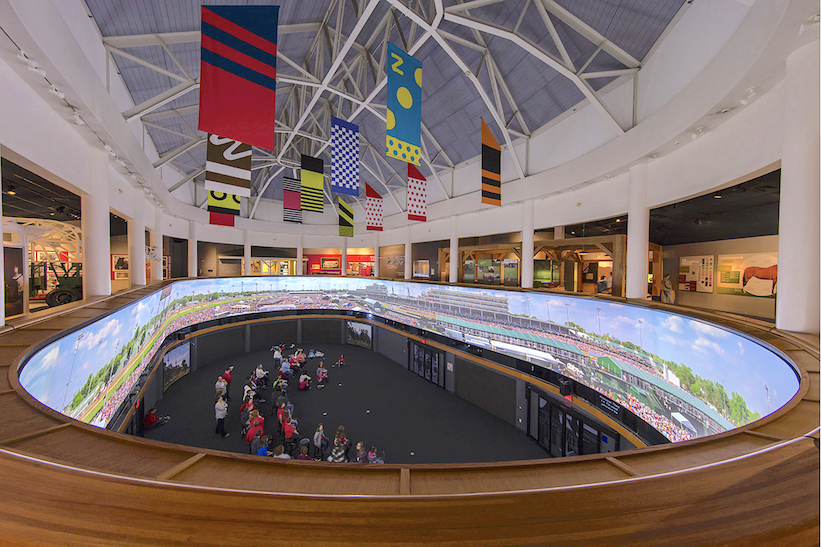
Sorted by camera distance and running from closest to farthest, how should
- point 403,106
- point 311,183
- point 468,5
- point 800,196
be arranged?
point 800,196 → point 403,106 → point 468,5 → point 311,183

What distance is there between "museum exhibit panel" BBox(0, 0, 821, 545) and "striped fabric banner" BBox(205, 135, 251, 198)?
0.17ft

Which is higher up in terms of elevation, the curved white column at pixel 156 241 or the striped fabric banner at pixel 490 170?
the striped fabric banner at pixel 490 170

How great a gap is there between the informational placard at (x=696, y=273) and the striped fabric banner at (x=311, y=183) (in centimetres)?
1367

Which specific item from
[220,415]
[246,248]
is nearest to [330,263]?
[246,248]

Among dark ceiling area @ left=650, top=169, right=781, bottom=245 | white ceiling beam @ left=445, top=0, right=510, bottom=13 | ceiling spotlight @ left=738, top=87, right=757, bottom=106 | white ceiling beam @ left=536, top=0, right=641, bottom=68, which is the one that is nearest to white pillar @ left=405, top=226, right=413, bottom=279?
white ceiling beam @ left=445, top=0, right=510, bottom=13

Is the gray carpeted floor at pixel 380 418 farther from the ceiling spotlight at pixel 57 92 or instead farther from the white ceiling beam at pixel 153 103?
the white ceiling beam at pixel 153 103

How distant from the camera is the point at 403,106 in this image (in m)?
6.43

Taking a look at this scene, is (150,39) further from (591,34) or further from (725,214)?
(725,214)

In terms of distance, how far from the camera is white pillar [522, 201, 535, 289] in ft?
34.5

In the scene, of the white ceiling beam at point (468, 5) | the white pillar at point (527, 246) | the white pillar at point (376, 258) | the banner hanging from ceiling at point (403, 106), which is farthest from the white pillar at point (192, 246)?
the white pillar at point (527, 246)

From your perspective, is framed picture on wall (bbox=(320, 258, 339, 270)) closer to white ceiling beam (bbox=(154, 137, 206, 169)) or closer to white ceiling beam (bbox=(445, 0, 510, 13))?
white ceiling beam (bbox=(154, 137, 206, 169))

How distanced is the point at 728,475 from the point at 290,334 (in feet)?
64.0

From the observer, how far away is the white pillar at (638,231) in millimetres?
6980

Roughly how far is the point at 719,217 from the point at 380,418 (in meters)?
11.9
